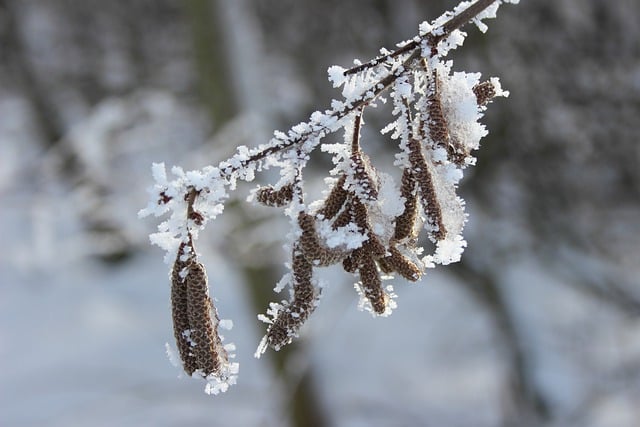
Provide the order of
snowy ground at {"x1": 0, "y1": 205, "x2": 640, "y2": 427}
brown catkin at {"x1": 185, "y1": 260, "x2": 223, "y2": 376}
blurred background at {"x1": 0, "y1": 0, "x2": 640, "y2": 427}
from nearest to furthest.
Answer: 1. brown catkin at {"x1": 185, "y1": 260, "x2": 223, "y2": 376}
2. blurred background at {"x1": 0, "y1": 0, "x2": 640, "y2": 427}
3. snowy ground at {"x1": 0, "y1": 205, "x2": 640, "y2": 427}

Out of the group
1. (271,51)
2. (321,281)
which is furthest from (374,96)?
(271,51)

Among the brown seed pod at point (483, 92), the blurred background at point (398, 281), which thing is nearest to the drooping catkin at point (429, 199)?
the brown seed pod at point (483, 92)

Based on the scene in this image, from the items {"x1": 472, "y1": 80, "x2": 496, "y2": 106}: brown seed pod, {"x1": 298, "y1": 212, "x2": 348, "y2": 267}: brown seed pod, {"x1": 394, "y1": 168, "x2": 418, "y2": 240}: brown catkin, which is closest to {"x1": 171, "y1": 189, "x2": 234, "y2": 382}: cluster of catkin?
{"x1": 298, "y1": 212, "x2": 348, "y2": 267}: brown seed pod

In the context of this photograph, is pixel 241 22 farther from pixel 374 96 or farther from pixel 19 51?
pixel 19 51

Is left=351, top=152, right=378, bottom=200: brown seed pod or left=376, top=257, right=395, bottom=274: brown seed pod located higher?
left=351, top=152, right=378, bottom=200: brown seed pod

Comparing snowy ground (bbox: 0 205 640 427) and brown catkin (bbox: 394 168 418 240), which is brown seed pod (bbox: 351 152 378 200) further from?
snowy ground (bbox: 0 205 640 427)

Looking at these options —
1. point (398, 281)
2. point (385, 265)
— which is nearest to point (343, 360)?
point (398, 281)

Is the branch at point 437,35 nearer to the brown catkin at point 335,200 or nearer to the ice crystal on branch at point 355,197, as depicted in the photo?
the ice crystal on branch at point 355,197
